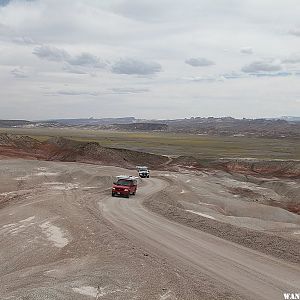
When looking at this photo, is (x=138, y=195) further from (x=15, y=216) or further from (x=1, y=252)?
(x=1, y=252)

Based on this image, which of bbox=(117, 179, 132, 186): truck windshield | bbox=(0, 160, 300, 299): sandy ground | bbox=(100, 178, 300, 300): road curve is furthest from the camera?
bbox=(117, 179, 132, 186): truck windshield

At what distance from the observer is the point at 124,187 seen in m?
38.2

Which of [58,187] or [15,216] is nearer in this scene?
[15,216]

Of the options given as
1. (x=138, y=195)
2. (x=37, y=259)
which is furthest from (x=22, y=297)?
(x=138, y=195)

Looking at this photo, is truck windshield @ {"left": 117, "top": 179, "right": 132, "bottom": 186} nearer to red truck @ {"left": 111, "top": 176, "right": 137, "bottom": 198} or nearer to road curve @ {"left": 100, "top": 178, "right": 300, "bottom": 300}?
red truck @ {"left": 111, "top": 176, "right": 137, "bottom": 198}

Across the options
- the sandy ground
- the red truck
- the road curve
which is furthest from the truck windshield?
the road curve

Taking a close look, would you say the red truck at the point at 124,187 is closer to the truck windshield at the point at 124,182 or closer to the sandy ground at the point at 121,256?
the truck windshield at the point at 124,182

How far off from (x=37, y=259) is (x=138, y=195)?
75.1 ft

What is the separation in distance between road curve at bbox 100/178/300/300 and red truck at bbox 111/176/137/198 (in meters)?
10.5

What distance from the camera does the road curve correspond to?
44.4 feet

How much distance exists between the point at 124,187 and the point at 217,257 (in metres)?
21.8

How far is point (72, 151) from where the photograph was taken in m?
80.0

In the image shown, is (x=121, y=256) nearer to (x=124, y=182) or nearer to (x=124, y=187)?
A: (x=124, y=187)

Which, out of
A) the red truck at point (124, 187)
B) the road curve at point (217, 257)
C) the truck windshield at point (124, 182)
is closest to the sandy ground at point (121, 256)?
the road curve at point (217, 257)
